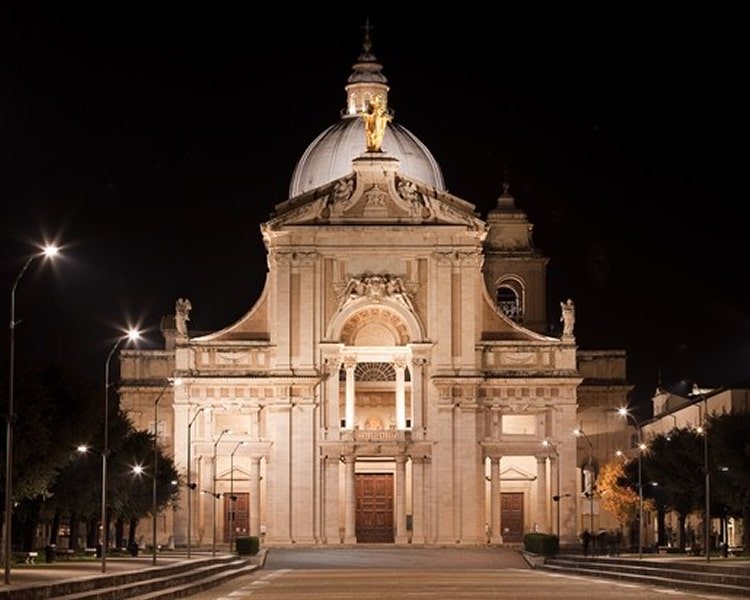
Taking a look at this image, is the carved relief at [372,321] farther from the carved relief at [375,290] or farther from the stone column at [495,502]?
the stone column at [495,502]

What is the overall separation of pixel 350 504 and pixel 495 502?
8.83 metres

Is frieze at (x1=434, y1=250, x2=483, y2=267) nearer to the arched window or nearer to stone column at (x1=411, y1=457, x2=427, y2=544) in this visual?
stone column at (x1=411, y1=457, x2=427, y2=544)

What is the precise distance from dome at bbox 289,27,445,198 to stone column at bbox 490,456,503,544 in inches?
1031

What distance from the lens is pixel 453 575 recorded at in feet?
261

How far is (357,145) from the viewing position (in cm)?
14312

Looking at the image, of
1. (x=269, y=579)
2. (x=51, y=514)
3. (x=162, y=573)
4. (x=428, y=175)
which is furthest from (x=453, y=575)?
(x=428, y=175)

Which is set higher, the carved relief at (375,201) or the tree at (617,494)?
the carved relief at (375,201)

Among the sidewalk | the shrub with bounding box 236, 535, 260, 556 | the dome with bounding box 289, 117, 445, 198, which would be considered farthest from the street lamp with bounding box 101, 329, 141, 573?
the dome with bounding box 289, 117, 445, 198

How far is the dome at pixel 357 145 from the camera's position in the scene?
470ft

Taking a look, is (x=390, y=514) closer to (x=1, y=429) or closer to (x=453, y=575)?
(x=453, y=575)

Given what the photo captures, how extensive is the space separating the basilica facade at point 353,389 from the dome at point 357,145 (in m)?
15.9

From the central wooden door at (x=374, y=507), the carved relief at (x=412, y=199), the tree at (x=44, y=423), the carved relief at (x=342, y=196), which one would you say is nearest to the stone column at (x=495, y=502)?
the central wooden door at (x=374, y=507)

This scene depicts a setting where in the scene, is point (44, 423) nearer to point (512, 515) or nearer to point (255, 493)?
point (255, 493)

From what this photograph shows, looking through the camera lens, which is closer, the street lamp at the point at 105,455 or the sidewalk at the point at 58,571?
the sidewalk at the point at 58,571
